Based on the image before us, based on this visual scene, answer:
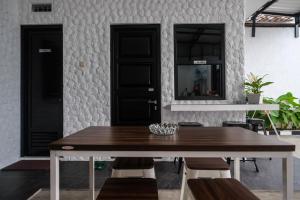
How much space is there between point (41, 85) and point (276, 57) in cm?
843

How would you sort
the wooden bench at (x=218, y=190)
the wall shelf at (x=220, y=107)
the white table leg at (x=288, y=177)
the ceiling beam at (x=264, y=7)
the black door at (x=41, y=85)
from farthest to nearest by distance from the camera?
the ceiling beam at (x=264, y=7) → the black door at (x=41, y=85) → the wall shelf at (x=220, y=107) → the white table leg at (x=288, y=177) → the wooden bench at (x=218, y=190)

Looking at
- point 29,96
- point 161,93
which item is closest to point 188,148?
point 161,93

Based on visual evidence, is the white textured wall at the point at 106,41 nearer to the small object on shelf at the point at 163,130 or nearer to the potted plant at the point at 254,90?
the potted plant at the point at 254,90

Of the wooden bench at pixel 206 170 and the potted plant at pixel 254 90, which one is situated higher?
the potted plant at pixel 254 90

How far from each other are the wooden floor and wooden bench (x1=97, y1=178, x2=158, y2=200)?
1862 millimetres

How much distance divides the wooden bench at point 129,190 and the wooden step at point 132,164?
388 mm

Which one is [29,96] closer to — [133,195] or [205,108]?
[205,108]

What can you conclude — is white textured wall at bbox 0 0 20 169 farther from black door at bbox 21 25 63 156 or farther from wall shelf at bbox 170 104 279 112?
wall shelf at bbox 170 104 279 112

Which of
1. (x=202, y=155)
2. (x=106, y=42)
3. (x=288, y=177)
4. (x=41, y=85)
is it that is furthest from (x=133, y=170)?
(x=41, y=85)

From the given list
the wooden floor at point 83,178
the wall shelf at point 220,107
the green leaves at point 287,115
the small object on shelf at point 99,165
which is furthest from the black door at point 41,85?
the green leaves at point 287,115

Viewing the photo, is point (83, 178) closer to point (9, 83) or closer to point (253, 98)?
point (9, 83)

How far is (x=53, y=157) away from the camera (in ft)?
5.97

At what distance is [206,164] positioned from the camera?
2.54 metres

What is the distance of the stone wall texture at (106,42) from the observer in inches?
204
